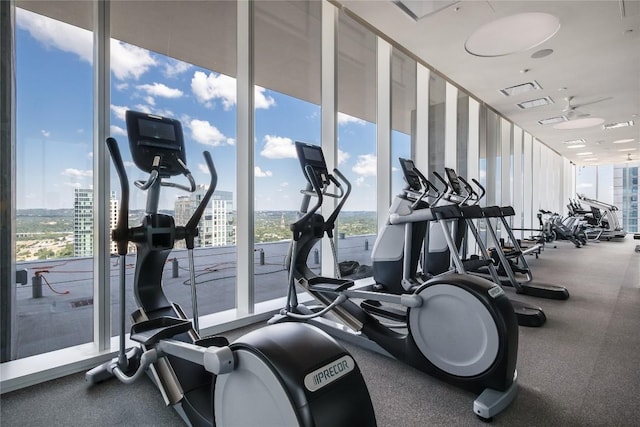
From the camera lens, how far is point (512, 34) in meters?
4.57

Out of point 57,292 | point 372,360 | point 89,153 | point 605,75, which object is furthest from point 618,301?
point 57,292

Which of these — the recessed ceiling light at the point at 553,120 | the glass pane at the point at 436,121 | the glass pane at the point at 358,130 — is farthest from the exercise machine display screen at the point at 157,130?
the recessed ceiling light at the point at 553,120

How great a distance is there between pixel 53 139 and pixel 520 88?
26.0 ft

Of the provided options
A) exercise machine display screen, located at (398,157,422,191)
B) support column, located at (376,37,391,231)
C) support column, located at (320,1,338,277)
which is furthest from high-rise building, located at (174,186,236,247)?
support column, located at (376,37,391,231)

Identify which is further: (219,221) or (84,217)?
(219,221)

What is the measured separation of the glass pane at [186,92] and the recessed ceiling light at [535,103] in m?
7.05

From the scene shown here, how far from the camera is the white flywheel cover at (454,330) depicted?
1861 mm

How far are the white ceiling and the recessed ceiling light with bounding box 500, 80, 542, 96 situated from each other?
0.13 m

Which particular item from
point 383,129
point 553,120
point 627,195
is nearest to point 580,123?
point 553,120

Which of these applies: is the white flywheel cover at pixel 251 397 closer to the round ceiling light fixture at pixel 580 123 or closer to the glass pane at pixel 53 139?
the glass pane at pixel 53 139

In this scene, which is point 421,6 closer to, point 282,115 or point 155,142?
point 282,115

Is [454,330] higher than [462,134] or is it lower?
lower

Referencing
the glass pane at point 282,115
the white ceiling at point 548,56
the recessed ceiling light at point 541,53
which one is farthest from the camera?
the recessed ceiling light at point 541,53

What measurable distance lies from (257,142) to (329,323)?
198 cm
